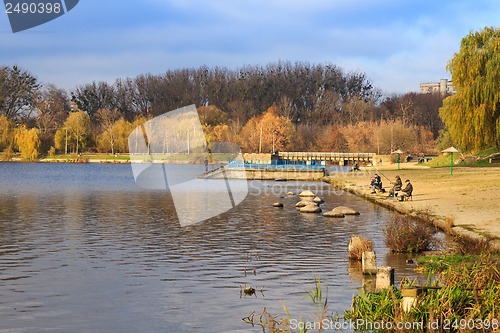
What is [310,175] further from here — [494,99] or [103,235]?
[103,235]

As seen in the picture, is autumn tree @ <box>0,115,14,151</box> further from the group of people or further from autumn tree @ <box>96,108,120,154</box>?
the group of people

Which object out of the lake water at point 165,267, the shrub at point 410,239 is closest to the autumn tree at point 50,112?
the lake water at point 165,267

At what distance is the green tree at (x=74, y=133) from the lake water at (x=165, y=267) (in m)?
103

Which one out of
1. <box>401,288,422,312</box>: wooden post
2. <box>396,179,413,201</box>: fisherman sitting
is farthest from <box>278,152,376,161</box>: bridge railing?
<box>401,288,422,312</box>: wooden post

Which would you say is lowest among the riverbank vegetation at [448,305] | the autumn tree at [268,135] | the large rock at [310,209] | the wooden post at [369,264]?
the large rock at [310,209]

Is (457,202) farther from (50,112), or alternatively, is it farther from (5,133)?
(50,112)

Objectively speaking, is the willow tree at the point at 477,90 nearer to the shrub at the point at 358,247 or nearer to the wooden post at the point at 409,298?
the shrub at the point at 358,247

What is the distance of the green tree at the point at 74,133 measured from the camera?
141 m

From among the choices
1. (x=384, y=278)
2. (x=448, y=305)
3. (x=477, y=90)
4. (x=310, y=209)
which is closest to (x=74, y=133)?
(x=477, y=90)

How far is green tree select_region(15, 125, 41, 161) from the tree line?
18cm

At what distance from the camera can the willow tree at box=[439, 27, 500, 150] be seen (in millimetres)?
54541

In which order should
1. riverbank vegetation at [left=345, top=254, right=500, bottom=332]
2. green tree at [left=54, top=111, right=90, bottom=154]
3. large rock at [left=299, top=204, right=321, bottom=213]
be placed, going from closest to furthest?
riverbank vegetation at [left=345, top=254, right=500, bottom=332] < large rock at [left=299, top=204, right=321, bottom=213] < green tree at [left=54, top=111, right=90, bottom=154]

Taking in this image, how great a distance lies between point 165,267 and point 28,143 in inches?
4828

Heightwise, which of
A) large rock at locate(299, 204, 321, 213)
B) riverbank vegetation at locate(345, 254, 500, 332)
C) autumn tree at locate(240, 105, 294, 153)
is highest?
autumn tree at locate(240, 105, 294, 153)
